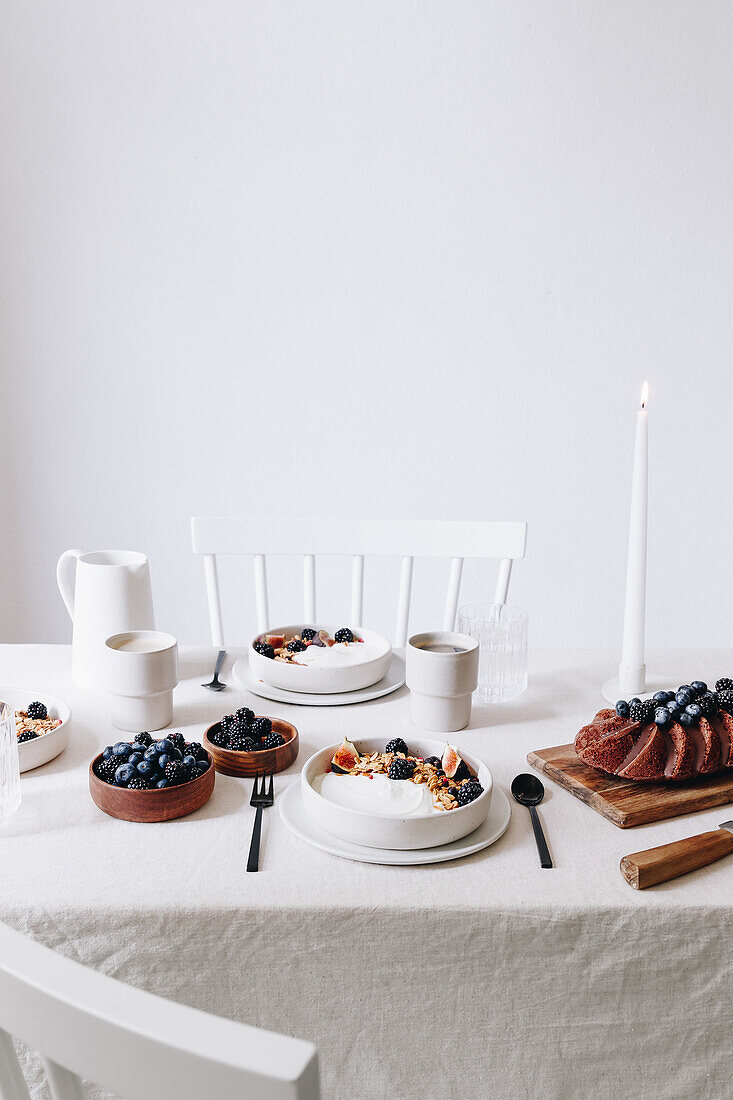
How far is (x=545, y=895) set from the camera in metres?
0.75

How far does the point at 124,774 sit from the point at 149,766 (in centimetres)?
3

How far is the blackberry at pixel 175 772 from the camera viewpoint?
2.85ft

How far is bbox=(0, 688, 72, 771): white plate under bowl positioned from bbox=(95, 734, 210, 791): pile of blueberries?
10 centimetres

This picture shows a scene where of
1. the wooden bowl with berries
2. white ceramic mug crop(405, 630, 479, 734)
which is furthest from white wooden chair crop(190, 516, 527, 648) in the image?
the wooden bowl with berries

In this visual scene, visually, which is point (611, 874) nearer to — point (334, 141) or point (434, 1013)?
point (434, 1013)

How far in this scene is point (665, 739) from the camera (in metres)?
0.94

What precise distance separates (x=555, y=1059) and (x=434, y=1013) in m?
0.11

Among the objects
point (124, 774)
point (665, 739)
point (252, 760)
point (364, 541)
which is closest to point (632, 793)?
point (665, 739)

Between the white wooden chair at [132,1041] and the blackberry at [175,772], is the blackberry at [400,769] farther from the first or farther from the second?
the white wooden chair at [132,1041]

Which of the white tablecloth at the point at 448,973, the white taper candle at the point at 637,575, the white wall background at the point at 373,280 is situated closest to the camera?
the white tablecloth at the point at 448,973

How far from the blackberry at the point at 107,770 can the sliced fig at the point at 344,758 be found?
0.22 metres

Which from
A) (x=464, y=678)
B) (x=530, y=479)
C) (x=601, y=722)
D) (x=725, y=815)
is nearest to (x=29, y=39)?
(x=530, y=479)

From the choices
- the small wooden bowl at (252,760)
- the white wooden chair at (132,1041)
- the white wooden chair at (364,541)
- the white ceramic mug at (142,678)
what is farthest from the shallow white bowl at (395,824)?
the white wooden chair at (364,541)

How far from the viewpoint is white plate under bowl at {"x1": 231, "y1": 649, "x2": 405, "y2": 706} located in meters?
1.16
